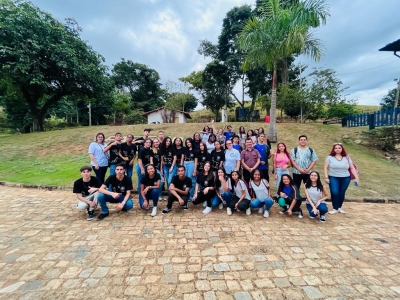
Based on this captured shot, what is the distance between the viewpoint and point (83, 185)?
4.59 m

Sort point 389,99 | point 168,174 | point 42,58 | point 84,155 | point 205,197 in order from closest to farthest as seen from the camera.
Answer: point 205,197 < point 168,174 < point 84,155 < point 42,58 < point 389,99

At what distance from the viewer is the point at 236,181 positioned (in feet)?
16.0

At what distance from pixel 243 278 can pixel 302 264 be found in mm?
954

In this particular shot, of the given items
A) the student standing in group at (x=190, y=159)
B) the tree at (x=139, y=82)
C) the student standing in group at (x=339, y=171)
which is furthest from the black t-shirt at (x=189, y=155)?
the tree at (x=139, y=82)

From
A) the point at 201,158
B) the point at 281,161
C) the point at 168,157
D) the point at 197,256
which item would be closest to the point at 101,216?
the point at 168,157

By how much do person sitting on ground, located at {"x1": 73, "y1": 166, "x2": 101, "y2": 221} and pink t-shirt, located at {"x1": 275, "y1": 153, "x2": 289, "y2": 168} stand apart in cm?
413

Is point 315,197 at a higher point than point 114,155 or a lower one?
lower

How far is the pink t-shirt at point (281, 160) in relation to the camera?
16.7 feet

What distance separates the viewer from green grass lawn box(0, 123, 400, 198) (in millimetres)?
7380

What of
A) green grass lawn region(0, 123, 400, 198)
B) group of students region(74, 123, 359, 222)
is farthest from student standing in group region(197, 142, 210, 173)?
green grass lawn region(0, 123, 400, 198)

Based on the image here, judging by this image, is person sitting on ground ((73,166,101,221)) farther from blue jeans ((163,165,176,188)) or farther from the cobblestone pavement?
blue jeans ((163,165,176,188))

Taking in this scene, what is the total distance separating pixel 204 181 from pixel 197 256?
199 cm

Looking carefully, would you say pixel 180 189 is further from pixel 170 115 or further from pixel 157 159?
pixel 170 115

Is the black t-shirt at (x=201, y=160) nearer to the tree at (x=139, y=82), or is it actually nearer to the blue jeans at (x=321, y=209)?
the blue jeans at (x=321, y=209)
